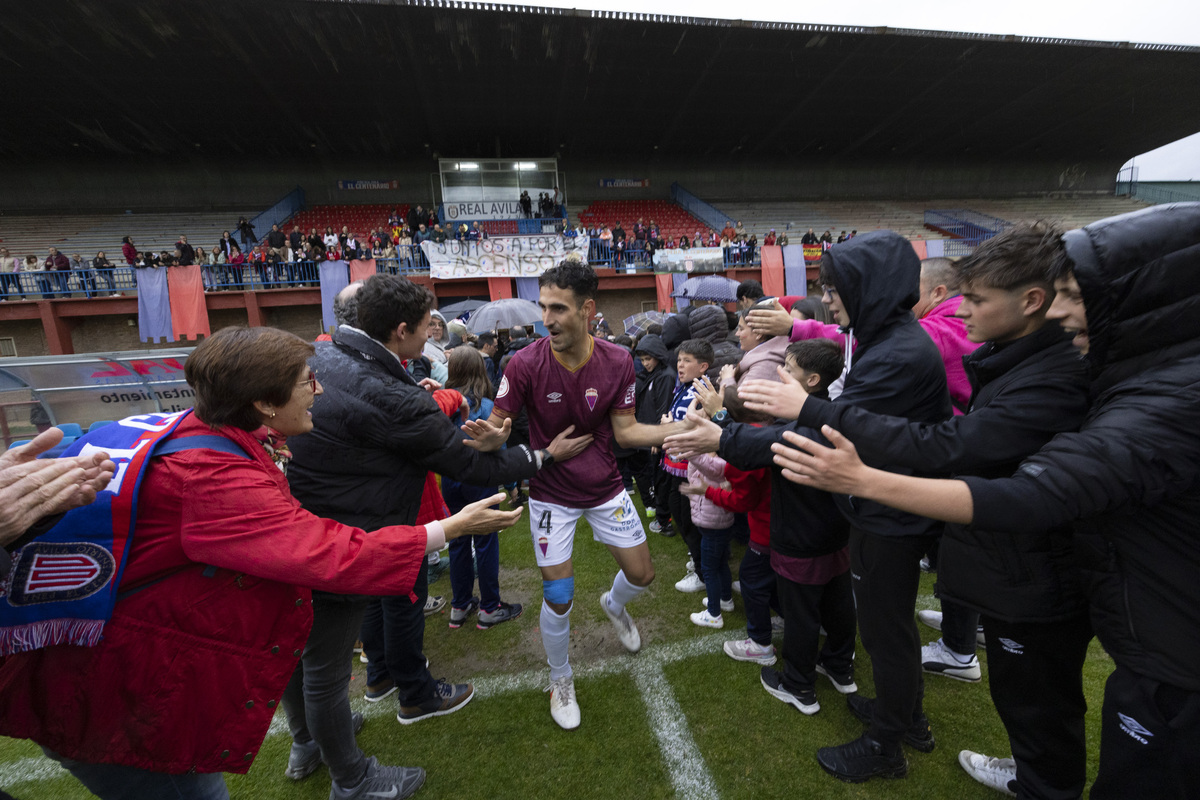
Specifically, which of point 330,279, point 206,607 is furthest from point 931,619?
point 330,279

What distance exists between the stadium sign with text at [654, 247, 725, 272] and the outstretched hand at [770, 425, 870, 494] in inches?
676

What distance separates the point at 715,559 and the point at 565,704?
51.7 inches

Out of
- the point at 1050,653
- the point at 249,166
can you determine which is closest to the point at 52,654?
the point at 1050,653

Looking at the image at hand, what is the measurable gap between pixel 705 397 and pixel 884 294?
34.1 inches

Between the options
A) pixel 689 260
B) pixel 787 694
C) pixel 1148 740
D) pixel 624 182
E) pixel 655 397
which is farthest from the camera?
pixel 624 182

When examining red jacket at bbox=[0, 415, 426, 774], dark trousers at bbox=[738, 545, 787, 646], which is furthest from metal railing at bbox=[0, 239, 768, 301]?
red jacket at bbox=[0, 415, 426, 774]

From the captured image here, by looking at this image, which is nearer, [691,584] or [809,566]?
[809,566]

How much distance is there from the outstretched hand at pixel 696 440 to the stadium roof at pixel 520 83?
17.2 metres

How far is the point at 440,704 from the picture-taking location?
112 inches

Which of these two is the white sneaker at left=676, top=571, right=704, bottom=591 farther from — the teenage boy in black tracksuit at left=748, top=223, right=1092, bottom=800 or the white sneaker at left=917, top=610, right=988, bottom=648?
the teenage boy in black tracksuit at left=748, top=223, right=1092, bottom=800

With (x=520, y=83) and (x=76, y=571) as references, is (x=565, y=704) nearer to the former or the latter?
(x=76, y=571)

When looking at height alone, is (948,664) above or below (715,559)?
below

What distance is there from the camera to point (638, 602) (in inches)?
151

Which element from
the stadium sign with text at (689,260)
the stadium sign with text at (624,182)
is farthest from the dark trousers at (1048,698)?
the stadium sign with text at (624,182)
